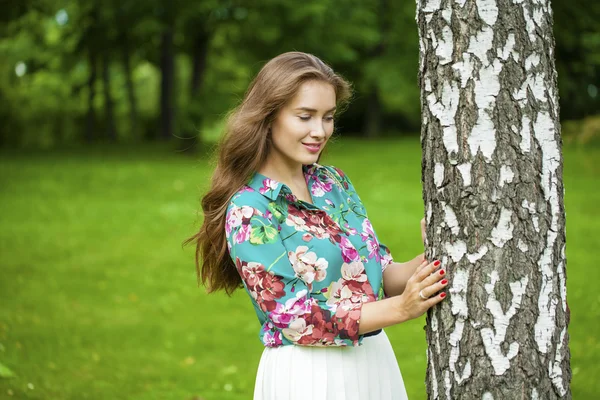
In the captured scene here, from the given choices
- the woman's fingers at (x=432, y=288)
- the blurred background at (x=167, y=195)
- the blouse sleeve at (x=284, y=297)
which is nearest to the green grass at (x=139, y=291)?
the blurred background at (x=167, y=195)

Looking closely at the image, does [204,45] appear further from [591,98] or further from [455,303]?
[455,303]

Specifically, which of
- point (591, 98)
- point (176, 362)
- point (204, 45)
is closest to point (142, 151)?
point (204, 45)

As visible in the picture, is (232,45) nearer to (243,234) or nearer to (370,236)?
(370,236)

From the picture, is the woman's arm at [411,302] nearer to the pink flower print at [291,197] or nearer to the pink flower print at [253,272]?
the pink flower print at [253,272]

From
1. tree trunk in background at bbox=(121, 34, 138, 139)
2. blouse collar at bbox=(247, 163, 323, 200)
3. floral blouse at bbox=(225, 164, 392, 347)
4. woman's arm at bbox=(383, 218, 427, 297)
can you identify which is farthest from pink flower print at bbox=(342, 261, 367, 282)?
tree trunk in background at bbox=(121, 34, 138, 139)

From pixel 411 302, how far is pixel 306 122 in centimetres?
75

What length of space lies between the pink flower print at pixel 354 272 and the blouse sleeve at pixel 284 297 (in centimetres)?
15

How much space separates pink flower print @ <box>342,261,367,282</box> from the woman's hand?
0.92ft

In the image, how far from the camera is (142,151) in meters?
20.8

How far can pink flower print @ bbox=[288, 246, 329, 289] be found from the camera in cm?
257

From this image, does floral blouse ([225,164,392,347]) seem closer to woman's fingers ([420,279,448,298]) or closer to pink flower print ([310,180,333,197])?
pink flower print ([310,180,333,197])

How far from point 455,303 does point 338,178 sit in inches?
31.8

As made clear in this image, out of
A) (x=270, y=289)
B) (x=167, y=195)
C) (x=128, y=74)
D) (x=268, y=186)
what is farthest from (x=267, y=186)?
(x=128, y=74)

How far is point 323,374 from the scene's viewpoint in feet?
8.65
